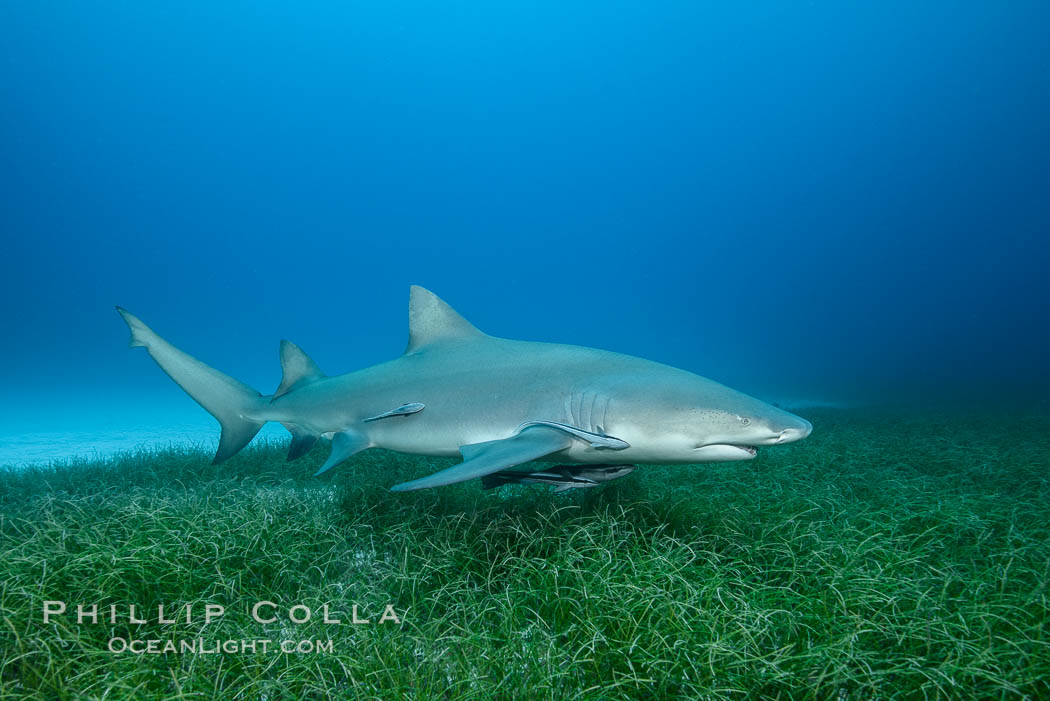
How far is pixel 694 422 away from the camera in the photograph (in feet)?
9.86

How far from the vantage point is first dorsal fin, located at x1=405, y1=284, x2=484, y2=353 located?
190 inches

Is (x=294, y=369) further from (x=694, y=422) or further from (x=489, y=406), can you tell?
(x=694, y=422)

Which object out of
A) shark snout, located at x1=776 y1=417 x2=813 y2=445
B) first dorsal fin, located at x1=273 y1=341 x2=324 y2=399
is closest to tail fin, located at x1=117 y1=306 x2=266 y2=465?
first dorsal fin, located at x1=273 y1=341 x2=324 y2=399

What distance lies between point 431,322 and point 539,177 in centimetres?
13008

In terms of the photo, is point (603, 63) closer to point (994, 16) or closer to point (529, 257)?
point (529, 257)

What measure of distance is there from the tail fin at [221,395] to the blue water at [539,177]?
29.5 metres

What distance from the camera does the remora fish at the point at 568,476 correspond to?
3234mm

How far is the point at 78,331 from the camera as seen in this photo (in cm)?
6328

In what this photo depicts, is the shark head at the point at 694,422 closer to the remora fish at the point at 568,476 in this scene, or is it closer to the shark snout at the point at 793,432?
the shark snout at the point at 793,432

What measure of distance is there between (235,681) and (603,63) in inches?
4759

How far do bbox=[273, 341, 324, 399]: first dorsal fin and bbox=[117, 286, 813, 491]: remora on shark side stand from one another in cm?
2

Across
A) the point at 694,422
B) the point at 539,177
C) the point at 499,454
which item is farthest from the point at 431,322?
the point at 539,177

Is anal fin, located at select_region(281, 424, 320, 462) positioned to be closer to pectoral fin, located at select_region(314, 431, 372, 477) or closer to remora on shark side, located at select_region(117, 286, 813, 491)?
remora on shark side, located at select_region(117, 286, 813, 491)

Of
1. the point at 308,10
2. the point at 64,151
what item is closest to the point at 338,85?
the point at 308,10
